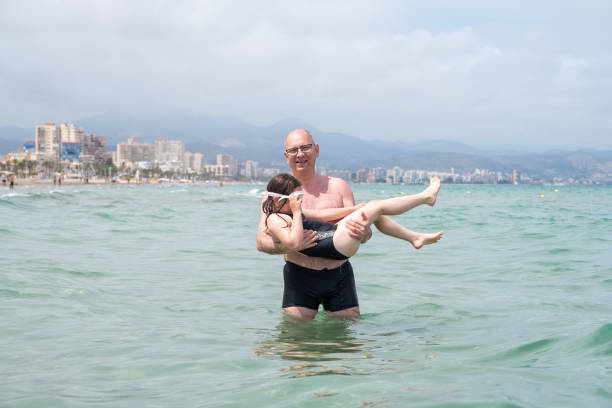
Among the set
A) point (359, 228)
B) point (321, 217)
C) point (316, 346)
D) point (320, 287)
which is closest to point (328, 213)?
point (321, 217)

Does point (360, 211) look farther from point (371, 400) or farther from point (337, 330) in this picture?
point (371, 400)

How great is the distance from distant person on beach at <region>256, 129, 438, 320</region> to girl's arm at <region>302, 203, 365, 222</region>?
0.10 meters

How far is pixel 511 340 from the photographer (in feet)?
16.2

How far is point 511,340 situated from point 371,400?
2096mm

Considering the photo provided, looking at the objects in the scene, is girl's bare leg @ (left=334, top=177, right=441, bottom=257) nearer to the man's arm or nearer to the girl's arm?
the man's arm

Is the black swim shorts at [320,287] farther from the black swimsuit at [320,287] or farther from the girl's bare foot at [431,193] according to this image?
the girl's bare foot at [431,193]

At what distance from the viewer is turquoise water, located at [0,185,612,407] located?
11.7 feet

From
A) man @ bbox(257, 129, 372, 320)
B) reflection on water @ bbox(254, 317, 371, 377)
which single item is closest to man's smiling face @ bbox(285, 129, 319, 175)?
man @ bbox(257, 129, 372, 320)

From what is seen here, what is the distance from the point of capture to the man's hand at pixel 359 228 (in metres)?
4.61

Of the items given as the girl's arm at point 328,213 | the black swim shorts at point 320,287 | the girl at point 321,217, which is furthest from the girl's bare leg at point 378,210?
the black swim shorts at point 320,287

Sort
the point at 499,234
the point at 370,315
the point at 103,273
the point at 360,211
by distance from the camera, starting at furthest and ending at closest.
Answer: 1. the point at 499,234
2. the point at 103,273
3. the point at 370,315
4. the point at 360,211

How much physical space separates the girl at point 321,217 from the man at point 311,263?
127mm

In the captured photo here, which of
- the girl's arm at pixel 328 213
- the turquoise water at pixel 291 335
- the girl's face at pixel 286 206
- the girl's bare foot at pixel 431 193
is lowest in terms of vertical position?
the turquoise water at pixel 291 335

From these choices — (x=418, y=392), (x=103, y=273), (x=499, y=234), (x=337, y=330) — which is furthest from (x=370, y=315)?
(x=499, y=234)
